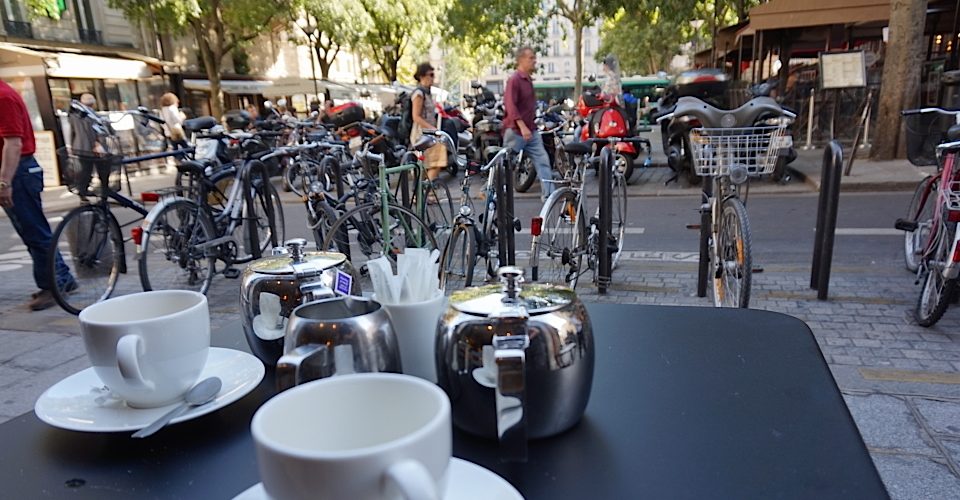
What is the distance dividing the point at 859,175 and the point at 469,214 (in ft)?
22.5

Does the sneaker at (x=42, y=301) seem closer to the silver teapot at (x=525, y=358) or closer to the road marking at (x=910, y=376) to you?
the silver teapot at (x=525, y=358)

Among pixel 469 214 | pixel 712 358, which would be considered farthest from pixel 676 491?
pixel 469 214

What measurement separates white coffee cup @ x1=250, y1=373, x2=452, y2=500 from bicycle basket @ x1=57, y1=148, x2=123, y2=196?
15.9ft

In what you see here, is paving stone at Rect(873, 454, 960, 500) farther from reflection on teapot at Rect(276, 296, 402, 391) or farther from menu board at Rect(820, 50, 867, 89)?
menu board at Rect(820, 50, 867, 89)

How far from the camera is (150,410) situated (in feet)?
3.26

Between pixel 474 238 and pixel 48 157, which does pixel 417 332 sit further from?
pixel 48 157

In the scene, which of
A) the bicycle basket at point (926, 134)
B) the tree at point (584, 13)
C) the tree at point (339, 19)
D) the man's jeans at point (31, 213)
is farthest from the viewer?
the tree at point (339, 19)

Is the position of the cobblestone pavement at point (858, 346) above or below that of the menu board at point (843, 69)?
below

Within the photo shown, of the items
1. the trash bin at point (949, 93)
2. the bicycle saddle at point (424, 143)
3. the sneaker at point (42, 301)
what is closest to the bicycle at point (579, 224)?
the bicycle saddle at point (424, 143)

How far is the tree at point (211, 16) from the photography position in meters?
17.5

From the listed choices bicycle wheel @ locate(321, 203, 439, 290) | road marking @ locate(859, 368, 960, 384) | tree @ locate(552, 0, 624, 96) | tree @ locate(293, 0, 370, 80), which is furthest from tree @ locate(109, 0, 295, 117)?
road marking @ locate(859, 368, 960, 384)

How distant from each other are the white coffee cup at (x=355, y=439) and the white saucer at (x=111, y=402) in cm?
36

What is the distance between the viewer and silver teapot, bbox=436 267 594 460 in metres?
0.86

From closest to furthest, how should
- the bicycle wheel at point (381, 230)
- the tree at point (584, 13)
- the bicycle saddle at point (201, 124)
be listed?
the bicycle wheel at point (381, 230), the bicycle saddle at point (201, 124), the tree at point (584, 13)
